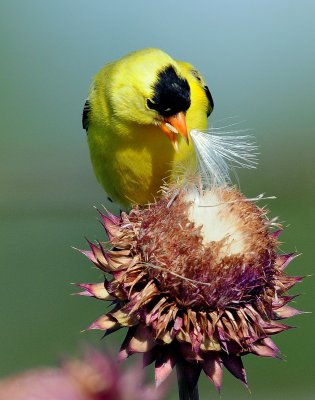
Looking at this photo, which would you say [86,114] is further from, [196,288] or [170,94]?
[196,288]

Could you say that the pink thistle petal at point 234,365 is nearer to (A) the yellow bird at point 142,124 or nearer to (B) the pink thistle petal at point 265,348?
(B) the pink thistle petal at point 265,348

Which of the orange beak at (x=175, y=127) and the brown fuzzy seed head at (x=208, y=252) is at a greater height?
the orange beak at (x=175, y=127)

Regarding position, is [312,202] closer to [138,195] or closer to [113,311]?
[138,195]

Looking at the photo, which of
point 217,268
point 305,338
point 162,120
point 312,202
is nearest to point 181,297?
point 217,268

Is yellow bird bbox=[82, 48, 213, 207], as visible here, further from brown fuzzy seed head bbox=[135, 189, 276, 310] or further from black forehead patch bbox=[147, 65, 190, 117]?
brown fuzzy seed head bbox=[135, 189, 276, 310]

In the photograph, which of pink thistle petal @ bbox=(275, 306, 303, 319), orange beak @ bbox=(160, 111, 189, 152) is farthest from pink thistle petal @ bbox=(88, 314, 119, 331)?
orange beak @ bbox=(160, 111, 189, 152)

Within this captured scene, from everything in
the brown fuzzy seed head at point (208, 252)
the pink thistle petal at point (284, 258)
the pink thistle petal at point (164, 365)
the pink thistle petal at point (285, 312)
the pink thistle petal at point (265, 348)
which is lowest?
the pink thistle petal at point (265, 348)

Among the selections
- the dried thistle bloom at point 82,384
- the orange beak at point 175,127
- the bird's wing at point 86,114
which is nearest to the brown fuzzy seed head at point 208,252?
the orange beak at point 175,127
